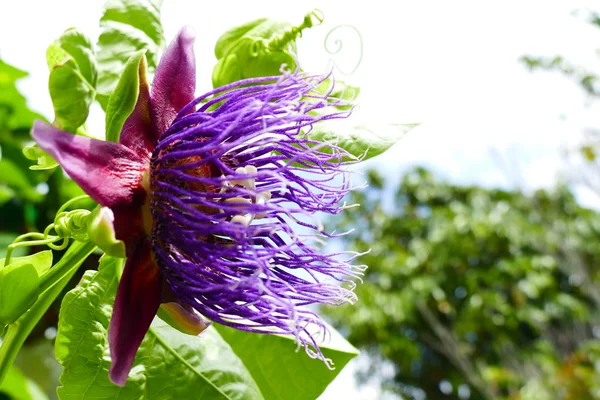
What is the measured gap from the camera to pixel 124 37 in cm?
69

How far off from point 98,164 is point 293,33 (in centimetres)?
31

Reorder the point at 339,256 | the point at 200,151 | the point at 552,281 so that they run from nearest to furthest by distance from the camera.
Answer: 1. the point at 200,151
2. the point at 339,256
3. the point at 552,281

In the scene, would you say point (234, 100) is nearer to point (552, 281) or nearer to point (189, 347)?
point (189, 347)

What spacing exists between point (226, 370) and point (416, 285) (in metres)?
6.92

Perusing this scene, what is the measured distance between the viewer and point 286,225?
56 cm

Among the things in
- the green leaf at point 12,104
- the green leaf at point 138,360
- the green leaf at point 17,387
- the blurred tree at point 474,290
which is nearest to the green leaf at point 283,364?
the green leaf at point 138,360

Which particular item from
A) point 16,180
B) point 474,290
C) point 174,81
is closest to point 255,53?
point 174,81

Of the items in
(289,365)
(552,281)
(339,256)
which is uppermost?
(339,256)

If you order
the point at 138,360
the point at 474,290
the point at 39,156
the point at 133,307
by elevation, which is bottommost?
the point at 474,290

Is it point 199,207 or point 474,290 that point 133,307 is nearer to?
point 199,207

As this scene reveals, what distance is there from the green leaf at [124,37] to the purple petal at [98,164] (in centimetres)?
19

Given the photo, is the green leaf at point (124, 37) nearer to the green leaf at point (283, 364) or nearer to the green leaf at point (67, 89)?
the green leaf at point (67, 89)

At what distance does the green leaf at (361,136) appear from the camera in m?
0.66

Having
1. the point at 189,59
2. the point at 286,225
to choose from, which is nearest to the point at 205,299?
the point at 286,225
